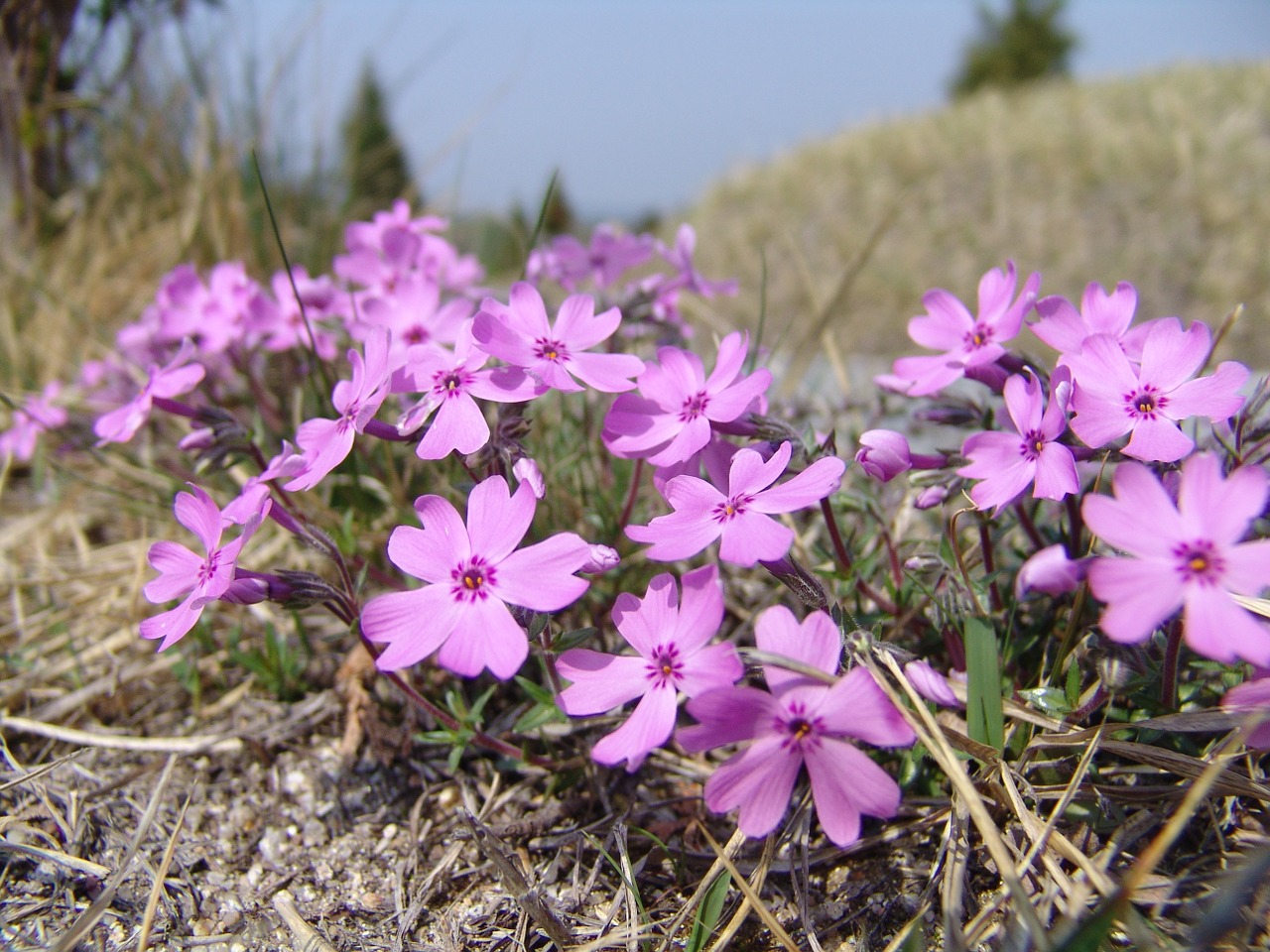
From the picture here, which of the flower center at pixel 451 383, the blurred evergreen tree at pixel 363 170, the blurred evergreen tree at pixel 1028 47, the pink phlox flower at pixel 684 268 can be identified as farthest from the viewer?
the blurred evergreen tree at pixel 1028 47

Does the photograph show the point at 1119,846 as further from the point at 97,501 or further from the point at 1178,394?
the point at 97,501

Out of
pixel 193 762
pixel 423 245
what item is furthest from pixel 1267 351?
pixel 193 762

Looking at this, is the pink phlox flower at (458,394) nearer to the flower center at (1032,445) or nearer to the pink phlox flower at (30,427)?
the flower center at (1032,445)

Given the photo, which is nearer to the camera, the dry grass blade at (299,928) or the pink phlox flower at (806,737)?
the pink phlox flower at (806,737)

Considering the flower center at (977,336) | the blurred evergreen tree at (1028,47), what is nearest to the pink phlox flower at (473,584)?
the flower center at (977,336)

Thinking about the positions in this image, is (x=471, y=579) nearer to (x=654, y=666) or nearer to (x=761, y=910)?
(x=654, y=666)

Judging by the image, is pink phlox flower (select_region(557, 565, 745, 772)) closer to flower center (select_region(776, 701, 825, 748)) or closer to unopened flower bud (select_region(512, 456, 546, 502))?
flower center (select_region(776, 701, 825, 748))
